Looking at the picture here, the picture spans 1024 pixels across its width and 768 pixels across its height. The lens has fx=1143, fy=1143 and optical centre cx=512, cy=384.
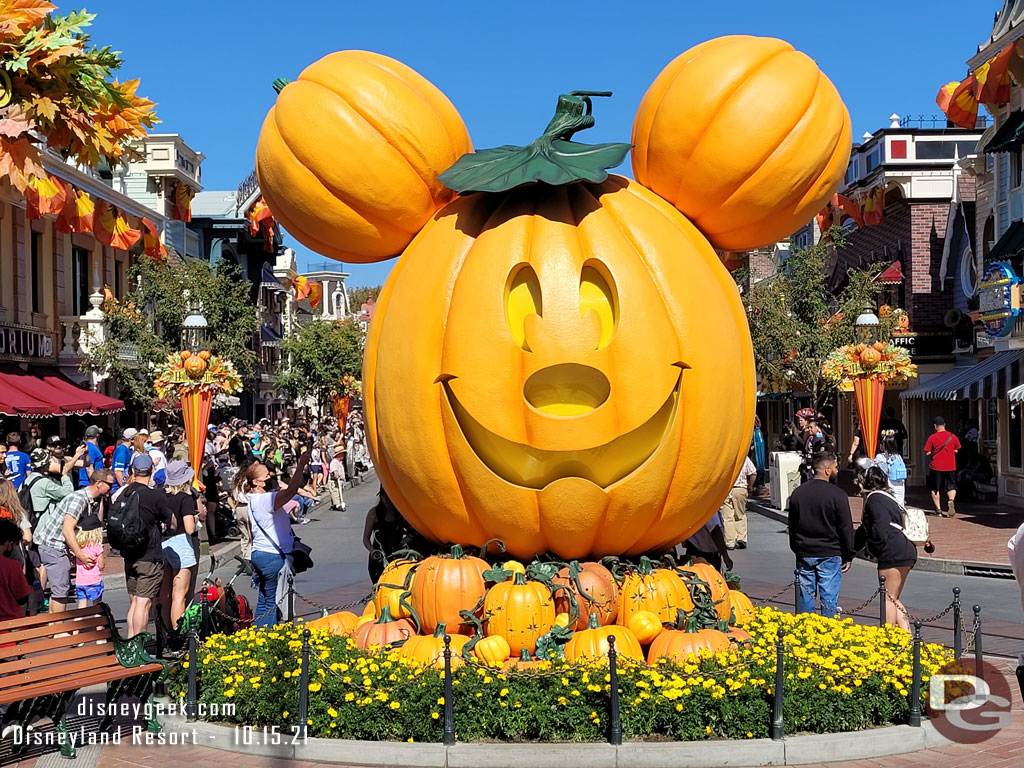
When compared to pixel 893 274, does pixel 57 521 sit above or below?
below

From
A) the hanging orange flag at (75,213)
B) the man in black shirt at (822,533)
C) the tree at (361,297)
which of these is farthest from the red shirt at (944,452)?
the tree at (361,297)

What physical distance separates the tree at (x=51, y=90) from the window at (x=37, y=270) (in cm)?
2374

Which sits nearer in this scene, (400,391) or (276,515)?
(400,391)

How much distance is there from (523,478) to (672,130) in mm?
→ 2466

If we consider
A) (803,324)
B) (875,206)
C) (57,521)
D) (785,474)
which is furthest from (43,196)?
(875,206)

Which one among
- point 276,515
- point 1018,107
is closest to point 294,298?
point 1018,107

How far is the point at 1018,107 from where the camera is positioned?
74.4 ft

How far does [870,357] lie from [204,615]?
13.9 m

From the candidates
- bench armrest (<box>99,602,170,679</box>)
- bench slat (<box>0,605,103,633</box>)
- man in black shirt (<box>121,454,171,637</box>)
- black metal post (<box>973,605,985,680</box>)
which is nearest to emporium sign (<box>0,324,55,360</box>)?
man in black shirt (<box>121,454,171,637</box>)

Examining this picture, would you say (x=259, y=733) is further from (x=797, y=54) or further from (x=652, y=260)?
(x=797, y=54)

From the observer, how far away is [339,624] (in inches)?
313

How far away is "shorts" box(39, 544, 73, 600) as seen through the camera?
10594 millimetres

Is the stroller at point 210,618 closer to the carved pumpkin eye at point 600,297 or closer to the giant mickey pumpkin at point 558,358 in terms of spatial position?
the giant mickey pumpkin at point 558,358

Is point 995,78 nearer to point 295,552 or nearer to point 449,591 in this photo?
point 295,552
